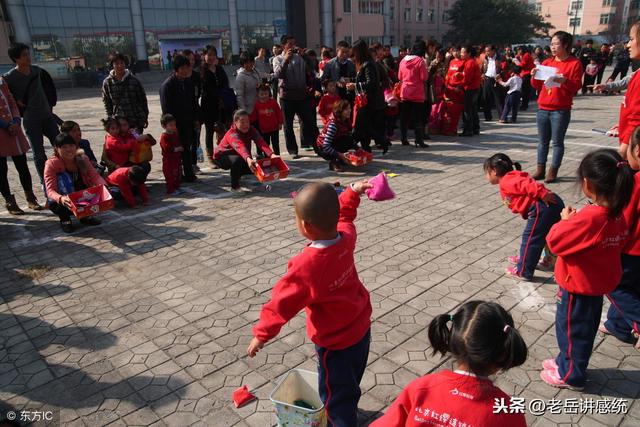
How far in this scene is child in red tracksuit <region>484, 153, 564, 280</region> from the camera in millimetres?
3627

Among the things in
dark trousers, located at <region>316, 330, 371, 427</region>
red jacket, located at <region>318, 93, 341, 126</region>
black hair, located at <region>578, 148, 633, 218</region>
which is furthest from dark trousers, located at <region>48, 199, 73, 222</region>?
black hair, located at <region>578, 148, 633, 218</region>

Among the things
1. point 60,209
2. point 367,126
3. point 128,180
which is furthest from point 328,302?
point 367,126

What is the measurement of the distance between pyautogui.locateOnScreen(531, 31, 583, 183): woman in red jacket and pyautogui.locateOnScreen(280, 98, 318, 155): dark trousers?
13.5 feet

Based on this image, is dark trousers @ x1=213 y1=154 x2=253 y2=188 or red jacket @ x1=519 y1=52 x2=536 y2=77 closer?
dark trousers @ x1=213 y1=154 x2=253 y2=188

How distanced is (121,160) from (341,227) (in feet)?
17.7

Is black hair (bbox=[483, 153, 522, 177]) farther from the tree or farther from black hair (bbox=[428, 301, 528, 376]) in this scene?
the tree

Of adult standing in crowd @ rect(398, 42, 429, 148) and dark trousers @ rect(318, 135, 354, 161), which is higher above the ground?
adult standing in crowd @ rect(398, 42, 429, 148)

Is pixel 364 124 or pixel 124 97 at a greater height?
pixel 124 97

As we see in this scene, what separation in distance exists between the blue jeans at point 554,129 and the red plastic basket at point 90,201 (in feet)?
19.7

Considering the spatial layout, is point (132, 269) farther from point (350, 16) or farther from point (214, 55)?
point (350, 16)

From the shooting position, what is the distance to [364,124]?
862 cm

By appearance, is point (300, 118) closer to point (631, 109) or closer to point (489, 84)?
point (631, 109)

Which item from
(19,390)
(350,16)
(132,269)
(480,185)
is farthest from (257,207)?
(350,16)

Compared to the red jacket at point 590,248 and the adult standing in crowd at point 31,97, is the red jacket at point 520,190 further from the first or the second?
the adult standing in crowd at point 31,97
